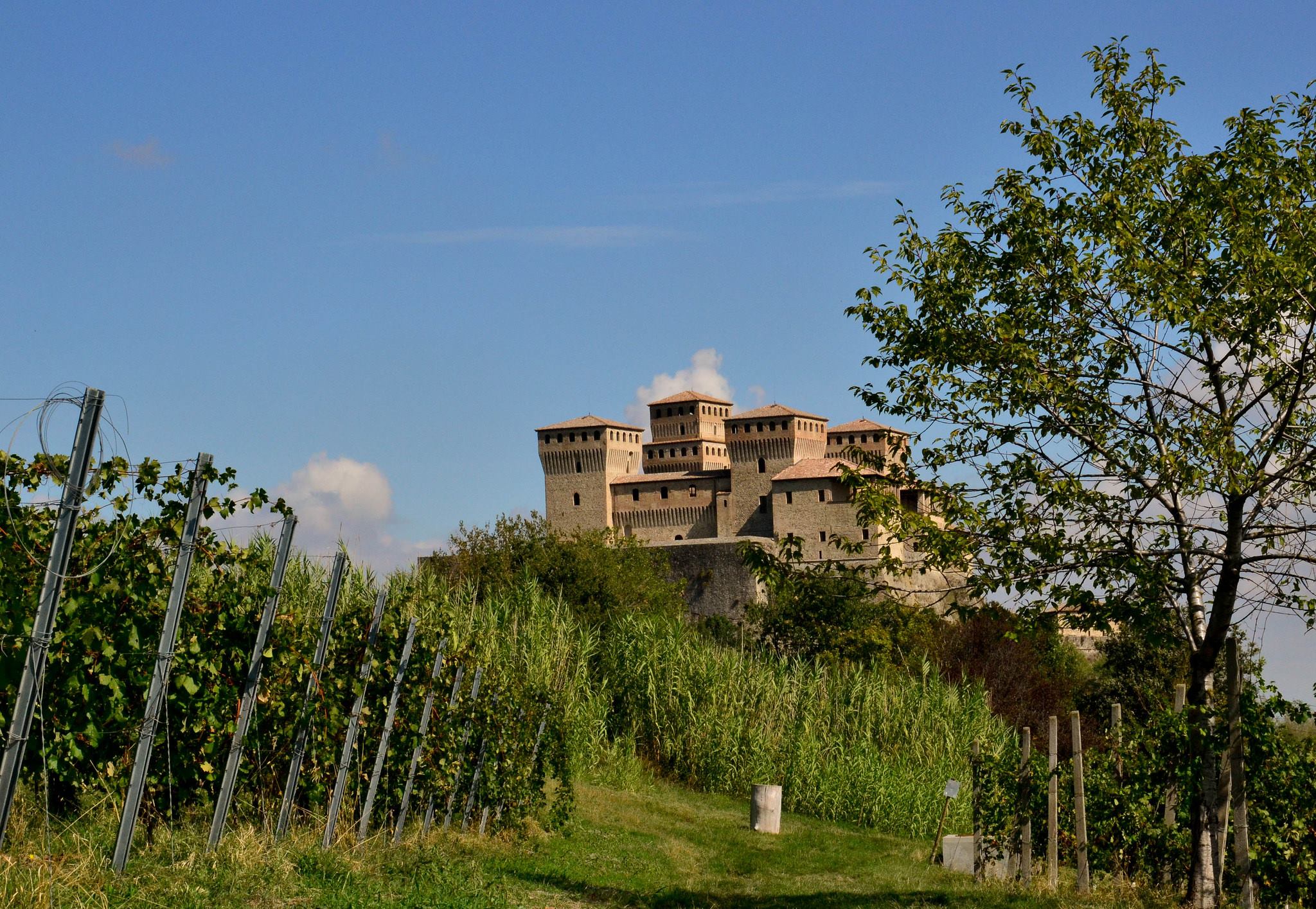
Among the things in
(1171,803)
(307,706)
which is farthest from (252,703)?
(1171,803)

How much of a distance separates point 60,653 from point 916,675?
26.1m

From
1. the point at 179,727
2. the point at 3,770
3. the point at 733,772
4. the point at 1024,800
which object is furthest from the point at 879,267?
the point at 733,772

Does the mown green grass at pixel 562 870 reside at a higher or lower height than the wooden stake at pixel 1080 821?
lower

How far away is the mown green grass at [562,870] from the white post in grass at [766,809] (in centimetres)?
21

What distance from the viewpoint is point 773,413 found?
6244 cm

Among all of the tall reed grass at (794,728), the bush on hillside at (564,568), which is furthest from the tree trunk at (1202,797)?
the bush on hillside at (564,568)

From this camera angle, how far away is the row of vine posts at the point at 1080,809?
6996 mm

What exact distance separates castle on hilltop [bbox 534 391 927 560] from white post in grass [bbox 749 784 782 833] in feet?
142

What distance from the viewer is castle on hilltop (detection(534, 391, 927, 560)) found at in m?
57.6

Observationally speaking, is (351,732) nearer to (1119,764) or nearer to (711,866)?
(711,866)

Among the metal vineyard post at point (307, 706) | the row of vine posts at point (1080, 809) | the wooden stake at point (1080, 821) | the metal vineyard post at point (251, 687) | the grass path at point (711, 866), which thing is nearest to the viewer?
the metal vineyard post at point (251, 687)

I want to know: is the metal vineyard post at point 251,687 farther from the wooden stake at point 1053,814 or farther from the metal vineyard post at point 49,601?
the wooden stake at point 1053,814

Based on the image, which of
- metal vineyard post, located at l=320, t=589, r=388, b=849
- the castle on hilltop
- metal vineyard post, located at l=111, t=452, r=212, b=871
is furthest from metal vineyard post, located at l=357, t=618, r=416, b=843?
the castle on hilltop

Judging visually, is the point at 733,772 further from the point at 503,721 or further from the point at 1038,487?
the point at 1038,487
